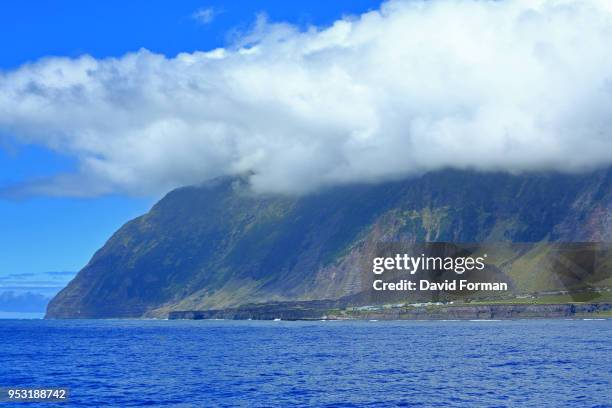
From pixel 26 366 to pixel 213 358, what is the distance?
4279 cm

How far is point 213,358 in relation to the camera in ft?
635

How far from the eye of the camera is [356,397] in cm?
Result: 11794

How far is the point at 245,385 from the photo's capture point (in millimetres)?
133375

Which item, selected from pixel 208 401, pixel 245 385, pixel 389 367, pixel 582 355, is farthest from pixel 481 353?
pixel 208 401

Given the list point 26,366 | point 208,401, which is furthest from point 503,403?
point 26,366

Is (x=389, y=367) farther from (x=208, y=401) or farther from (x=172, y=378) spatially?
(x=208, y=401)

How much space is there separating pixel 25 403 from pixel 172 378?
3673cm

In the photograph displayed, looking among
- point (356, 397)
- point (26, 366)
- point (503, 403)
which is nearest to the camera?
point (503, 403)

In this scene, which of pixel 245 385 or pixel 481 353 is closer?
pixel 245 385

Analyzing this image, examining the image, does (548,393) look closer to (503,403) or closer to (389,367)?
(503,403)

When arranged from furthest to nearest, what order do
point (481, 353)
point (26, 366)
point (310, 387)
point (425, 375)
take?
point (481, 353)
point (26, 366)
point (425, 375)
point (310, 387)

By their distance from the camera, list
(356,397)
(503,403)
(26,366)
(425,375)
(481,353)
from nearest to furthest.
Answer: (503,403), (356,397), (425,375), (26,366), (481,353)

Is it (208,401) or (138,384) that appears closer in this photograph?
(208,401)

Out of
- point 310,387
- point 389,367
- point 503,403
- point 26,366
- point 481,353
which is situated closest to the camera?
point 503,403
